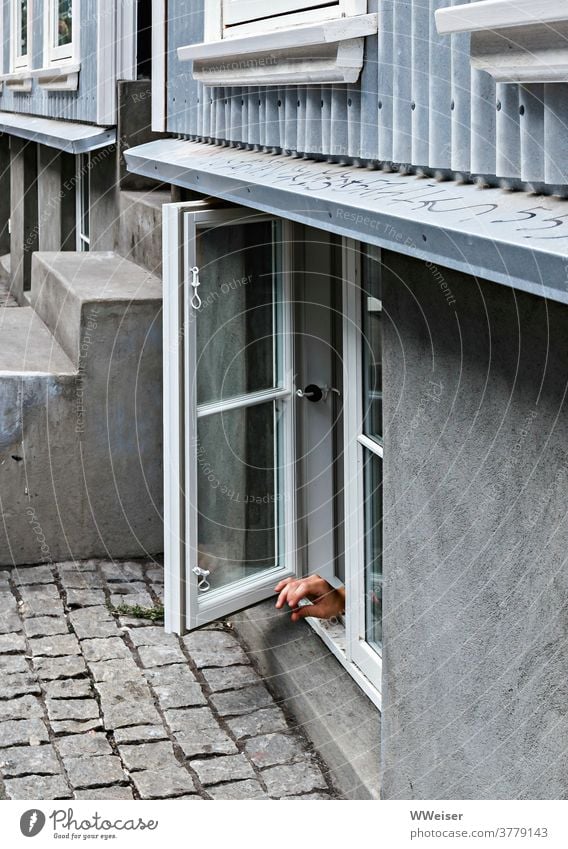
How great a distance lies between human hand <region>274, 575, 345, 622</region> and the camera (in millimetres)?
5043

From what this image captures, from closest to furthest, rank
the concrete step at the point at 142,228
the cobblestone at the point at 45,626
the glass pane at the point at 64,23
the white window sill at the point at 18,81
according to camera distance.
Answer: the cobblestone at the point at 45,626
the concrete step at the point at 142,228
the glass pane at the point at 64,23
the white window sill at the point at 18,81

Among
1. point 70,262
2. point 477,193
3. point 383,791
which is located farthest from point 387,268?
point 70,262

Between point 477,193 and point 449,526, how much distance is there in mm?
984

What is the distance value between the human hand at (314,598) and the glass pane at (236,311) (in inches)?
34.8

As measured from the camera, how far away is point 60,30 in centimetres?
979

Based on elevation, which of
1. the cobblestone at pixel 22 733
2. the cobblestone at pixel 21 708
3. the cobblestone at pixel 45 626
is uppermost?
the cobblestone at pixel 45 626

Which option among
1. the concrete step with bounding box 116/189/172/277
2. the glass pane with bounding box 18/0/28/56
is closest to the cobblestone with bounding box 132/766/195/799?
the concrete step with bounding box 116/189/172/277

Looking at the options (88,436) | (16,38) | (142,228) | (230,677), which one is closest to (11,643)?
(230,677)

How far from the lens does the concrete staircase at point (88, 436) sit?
642 cm

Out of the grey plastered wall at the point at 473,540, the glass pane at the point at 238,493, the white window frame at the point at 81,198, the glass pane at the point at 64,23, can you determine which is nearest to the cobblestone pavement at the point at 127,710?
the glass pane at the point at 238,493

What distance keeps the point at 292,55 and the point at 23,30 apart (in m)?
8.94

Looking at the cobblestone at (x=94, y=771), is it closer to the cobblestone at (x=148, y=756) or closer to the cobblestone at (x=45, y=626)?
the cobblestone at (x=148, y=756)

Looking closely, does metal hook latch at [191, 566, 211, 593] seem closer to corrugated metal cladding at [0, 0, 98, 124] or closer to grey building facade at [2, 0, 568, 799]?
grey building facade at [2, 0, 568, 799]

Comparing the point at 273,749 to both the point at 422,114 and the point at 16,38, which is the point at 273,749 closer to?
the point at 422,114
